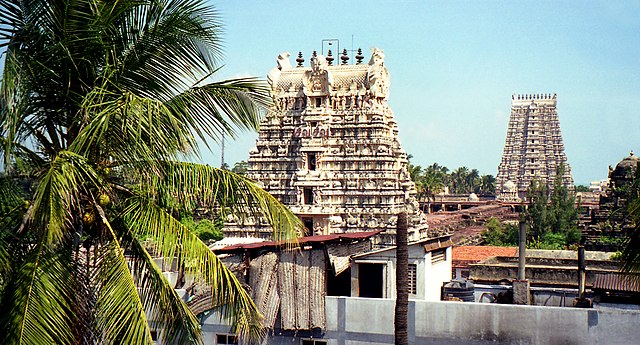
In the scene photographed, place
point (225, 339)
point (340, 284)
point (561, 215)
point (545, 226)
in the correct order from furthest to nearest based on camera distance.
A: point (561, 215)
point (545, 226)
point (340, 284)
point (225, 339)

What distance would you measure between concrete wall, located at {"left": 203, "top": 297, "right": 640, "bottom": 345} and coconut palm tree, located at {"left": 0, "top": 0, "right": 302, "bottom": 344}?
8.22 metres

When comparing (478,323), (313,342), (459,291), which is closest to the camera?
(478,323)

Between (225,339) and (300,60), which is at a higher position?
(300,60)

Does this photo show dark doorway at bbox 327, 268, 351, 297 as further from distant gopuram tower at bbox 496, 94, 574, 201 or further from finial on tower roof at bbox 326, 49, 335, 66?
distant gopuram tower at bbox 496, 94, 574, 201

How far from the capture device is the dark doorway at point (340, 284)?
18281 mm

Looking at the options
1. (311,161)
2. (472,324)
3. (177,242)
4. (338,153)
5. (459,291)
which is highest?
(338,153)

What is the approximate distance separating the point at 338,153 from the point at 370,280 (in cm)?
2763

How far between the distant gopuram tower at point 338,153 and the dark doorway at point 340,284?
2468cm

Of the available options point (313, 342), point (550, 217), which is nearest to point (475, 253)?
point (550, 217)

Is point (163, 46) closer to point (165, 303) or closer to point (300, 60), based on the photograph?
point (165, 303)

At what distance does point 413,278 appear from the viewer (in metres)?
18.5

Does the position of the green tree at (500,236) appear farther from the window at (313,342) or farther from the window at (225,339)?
the window at (225,339)

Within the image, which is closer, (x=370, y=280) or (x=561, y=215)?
(x=370, y=280)

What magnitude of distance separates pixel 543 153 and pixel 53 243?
327ft
